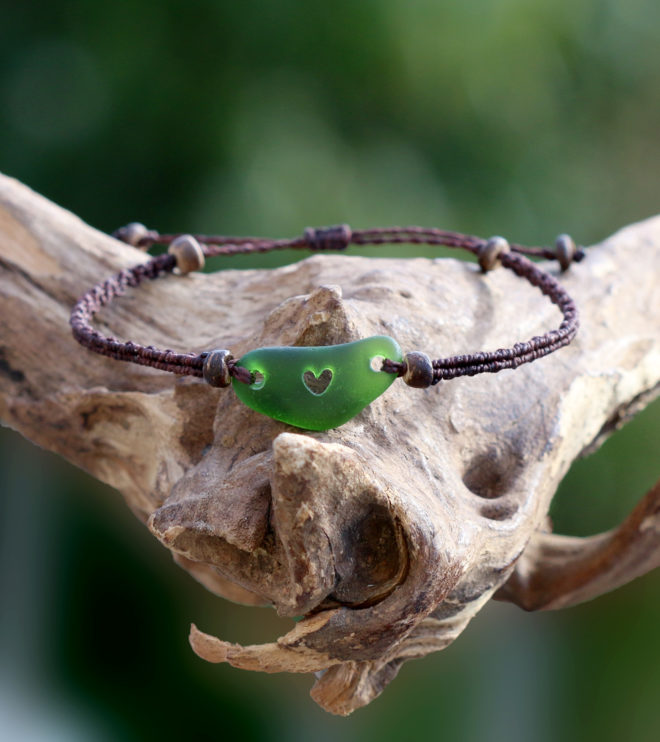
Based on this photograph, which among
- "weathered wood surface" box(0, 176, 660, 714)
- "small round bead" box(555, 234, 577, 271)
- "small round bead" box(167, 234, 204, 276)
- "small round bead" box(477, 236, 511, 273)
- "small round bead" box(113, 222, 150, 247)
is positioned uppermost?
"small round bead" box(555, 234, 577, 271)

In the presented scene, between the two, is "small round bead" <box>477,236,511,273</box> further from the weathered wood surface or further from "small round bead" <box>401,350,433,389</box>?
"small round bead" <box>401,350,433,389</box>

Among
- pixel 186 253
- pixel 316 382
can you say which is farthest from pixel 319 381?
pixel 186 253

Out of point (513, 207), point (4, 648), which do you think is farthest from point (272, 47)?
point (4, 648)

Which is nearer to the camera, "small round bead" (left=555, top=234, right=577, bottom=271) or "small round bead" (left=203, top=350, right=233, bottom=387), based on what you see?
"small round bead" (left=203, top=350, right=233, bottom=387)

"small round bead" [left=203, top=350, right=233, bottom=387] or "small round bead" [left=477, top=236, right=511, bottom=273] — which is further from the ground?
"small round bead" [left=477, top=236, right=511, bottom=273]

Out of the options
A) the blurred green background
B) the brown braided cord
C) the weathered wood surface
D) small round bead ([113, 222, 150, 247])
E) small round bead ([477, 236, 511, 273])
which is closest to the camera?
the weathered wood surface

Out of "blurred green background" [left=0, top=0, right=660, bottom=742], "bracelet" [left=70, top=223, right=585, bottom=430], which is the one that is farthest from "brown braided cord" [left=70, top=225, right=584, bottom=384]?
"blurred green background" [left=0, top=0, right=660, bottom=742]

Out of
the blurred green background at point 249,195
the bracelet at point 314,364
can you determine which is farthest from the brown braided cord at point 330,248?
the blurred green background at point 249,195

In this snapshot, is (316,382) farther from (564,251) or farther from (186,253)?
(564,251)

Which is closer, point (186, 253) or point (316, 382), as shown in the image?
point (316, 382)

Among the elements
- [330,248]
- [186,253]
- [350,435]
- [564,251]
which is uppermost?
[564,251]
